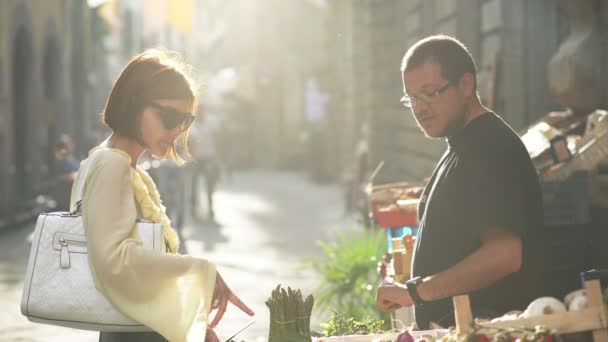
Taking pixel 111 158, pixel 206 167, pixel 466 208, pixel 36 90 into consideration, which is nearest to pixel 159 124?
pixel 111 158

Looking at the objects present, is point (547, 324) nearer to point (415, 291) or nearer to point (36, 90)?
point (415, 291)

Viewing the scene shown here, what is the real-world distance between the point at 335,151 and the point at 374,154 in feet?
50.4

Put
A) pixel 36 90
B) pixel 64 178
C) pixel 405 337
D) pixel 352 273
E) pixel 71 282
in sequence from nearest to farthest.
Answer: pixel 405 337, pixel 71 282, pixel 352 273, pixel 64 178, pixel 36 90

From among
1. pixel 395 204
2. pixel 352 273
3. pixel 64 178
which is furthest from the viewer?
pixel 64 178

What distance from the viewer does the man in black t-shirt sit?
3322 millimetres

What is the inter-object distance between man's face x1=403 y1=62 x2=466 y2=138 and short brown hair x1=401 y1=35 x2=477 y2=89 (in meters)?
0.02

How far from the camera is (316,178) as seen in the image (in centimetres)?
3500

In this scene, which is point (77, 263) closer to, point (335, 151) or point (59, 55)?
point (59, 55)

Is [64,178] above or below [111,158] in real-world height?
above

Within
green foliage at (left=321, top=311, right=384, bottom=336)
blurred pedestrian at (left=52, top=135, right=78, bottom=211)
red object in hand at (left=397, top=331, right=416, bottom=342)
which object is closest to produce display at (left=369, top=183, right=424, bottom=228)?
green foliage at (left=321, top=311, right=384, bottom=336)

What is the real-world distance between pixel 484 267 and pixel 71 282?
121cm

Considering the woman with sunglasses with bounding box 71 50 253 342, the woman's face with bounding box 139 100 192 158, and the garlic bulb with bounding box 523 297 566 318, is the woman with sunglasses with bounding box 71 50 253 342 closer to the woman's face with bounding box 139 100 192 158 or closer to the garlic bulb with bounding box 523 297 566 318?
the woman's face with bounding box 139 100 192 158

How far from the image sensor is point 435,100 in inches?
140

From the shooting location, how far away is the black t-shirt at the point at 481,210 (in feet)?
11.0
